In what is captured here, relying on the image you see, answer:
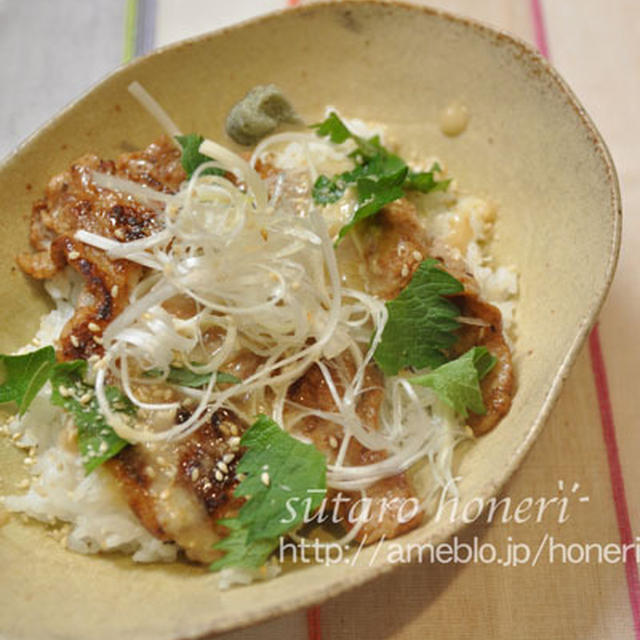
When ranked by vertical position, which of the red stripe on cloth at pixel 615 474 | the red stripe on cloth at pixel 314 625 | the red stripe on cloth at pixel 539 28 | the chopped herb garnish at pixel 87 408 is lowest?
the red stripe on cloth at pixel 615 474

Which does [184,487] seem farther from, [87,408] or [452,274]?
[452,274]

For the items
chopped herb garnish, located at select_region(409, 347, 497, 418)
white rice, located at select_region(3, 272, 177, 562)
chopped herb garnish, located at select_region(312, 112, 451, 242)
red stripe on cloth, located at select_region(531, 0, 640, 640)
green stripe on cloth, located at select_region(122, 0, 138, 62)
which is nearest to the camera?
white rice, located at select_region(3, 272, 177, 562)

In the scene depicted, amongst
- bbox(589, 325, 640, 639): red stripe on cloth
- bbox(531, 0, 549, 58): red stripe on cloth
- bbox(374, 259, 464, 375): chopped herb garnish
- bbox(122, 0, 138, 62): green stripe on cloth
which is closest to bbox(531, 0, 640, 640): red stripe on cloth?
bbox(589, 325, 640, 639): red stripe on cloth

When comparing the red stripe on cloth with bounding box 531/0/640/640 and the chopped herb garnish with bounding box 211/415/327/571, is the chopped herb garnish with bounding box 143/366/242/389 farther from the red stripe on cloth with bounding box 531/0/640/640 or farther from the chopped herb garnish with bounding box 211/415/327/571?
the red stripe on cloth with bounding box 531/0/640/640

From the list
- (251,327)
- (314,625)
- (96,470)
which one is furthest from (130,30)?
(314,625)

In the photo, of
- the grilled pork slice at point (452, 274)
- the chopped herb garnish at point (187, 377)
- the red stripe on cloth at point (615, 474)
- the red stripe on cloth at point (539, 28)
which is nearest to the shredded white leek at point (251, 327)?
the chopped herb garnish at point (187, 377)

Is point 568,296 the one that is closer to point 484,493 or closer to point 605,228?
point 605,228

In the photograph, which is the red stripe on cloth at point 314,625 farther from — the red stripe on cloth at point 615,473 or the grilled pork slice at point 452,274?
the red stripe on cloth at point 615,473
